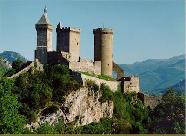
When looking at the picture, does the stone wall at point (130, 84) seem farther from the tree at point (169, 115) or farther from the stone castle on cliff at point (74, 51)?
the tree at point (169, 115)

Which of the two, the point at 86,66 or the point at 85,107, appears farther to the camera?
the point at 86,66

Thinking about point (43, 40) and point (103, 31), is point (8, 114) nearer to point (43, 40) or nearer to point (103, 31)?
point (43, 40)

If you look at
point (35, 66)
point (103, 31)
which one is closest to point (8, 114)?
point (35, 66)

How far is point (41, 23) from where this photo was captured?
184ft

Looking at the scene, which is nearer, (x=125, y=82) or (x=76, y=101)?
(x=76, y=101)

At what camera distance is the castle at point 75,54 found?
182ft

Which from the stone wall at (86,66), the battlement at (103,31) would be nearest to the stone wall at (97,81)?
the stone wall at (86,66)

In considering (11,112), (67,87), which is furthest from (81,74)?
(11,112)

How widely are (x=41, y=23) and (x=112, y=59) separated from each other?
8654 millimetres

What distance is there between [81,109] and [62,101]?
8.23 ft

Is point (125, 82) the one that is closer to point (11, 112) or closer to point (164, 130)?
point (164, 130)

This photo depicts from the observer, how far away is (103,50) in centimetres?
6075

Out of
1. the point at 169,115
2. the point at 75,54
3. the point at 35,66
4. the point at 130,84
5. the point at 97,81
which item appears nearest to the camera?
the point at 35,66

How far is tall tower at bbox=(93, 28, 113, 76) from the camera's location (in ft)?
199
